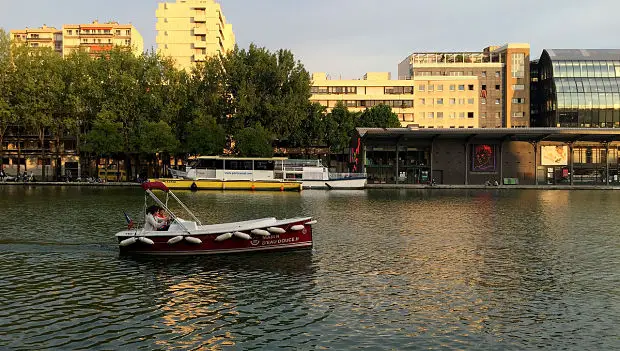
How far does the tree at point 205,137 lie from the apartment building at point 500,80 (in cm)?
6621

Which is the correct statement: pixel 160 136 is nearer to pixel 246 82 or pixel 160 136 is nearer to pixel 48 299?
pixel 246 82

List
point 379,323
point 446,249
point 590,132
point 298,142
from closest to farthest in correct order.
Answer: point 379,323 < point 446,249 < point 590,132 < point 298,142

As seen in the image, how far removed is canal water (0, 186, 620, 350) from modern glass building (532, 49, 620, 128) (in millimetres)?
102153

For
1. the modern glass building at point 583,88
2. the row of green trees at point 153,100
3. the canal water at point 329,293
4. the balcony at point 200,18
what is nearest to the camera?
the canal water at point 329,293

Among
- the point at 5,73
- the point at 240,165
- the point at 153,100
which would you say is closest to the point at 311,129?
the point at 153,100

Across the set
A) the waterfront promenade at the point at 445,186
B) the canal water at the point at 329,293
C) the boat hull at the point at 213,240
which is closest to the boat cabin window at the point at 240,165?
the waterfront promenade at the point at 445,186

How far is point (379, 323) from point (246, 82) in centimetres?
8408

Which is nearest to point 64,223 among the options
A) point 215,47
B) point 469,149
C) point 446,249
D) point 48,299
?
point 48,299

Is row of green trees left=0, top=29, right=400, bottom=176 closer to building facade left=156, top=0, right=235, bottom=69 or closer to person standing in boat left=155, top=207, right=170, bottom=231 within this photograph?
building facade left=156, top=0, right=235, bottom=69

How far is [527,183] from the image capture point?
309 ft

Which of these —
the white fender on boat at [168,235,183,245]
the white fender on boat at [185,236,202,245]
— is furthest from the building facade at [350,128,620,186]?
the white fender on boat at [168,235,183,245]

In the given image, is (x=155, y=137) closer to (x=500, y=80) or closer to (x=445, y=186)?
(x=445, y=186)

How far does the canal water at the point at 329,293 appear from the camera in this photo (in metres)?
14.5

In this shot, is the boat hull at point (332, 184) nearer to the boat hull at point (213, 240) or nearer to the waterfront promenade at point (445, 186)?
the waterfront promenade at point (445, 186)
